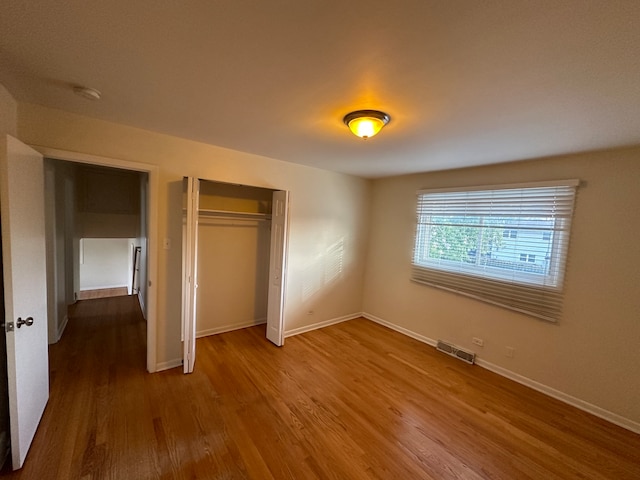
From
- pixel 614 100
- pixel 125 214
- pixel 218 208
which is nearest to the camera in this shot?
pixel 614 100

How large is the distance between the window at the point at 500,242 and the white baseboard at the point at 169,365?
3.30 meters

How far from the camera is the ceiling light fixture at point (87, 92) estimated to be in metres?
1.76

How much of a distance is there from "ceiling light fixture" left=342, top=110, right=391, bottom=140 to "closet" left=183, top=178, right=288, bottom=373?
152cm

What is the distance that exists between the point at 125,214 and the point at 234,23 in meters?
5.45

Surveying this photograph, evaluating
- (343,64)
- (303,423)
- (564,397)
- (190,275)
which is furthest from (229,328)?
(564,397)

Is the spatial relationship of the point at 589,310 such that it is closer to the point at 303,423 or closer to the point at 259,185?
the point at 303,423

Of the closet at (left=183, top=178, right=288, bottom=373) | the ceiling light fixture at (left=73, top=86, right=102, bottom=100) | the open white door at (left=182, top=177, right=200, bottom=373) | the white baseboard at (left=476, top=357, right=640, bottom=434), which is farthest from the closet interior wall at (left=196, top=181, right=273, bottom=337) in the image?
the white baseboard at (left=476, top=357, right=640, bottom=434)

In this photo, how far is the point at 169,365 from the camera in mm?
2855

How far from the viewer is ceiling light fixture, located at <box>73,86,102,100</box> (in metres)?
1.76

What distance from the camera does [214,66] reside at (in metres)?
1.44

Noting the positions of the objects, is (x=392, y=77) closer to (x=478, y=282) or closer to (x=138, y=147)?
(x=138, y=147)

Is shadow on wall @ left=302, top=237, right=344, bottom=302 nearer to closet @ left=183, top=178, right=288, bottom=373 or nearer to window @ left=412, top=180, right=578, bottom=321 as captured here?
closet @ left=183, top=178, right=288, bottom=373

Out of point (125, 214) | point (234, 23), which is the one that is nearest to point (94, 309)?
point (125, 214)

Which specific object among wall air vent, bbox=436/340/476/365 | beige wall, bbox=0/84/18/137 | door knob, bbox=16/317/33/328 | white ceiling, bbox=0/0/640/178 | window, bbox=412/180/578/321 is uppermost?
white ceiling, bbox=0/0/640/178
